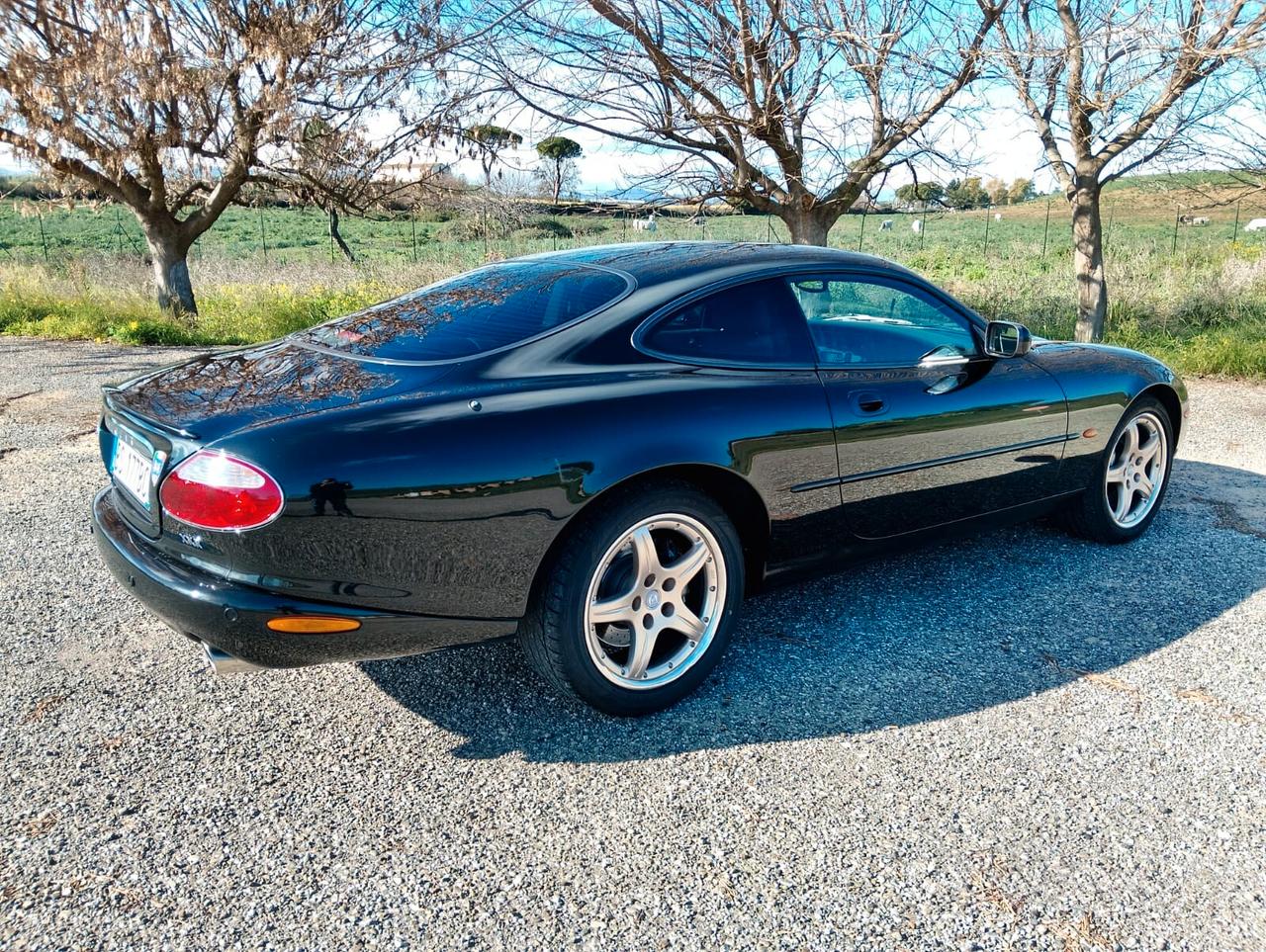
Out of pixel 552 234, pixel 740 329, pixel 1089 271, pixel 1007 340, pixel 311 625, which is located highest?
pixel 552 234

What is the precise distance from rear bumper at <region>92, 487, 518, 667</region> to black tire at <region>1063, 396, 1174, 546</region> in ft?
9.95

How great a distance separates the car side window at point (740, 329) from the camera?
311cm

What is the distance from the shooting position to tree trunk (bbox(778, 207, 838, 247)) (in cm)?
925

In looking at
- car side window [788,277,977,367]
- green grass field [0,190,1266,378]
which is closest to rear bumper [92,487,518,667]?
car side window [788,277,977,367]

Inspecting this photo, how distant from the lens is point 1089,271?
10.2m

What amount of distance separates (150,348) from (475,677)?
375 inches

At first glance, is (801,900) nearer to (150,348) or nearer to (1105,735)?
(1105,735)

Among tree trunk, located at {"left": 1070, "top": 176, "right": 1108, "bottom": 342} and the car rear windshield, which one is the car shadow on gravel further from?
tree trunk, located at {"left": 1070, "top": 176, "right": 1108, "bottom": 342}

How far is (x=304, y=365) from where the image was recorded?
299 cm

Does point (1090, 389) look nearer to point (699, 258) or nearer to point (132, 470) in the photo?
point (699, 258)

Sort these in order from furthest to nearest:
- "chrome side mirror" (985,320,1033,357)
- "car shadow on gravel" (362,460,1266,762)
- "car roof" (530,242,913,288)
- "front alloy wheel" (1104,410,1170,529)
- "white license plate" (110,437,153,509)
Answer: "front alloy wheel" (1104,410,1170,529) → "chrome side mirror" (985,320,1033,357) → "car roof" (530,242,913,288) → "car shadow on gravel" (362,460,1266,762) → "white license plate" (110,437,153,509)

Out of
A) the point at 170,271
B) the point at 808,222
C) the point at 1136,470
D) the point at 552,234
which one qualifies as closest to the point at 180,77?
the point at 170,271

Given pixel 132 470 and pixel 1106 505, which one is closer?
pixel 132 470

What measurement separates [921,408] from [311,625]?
2.33 m
